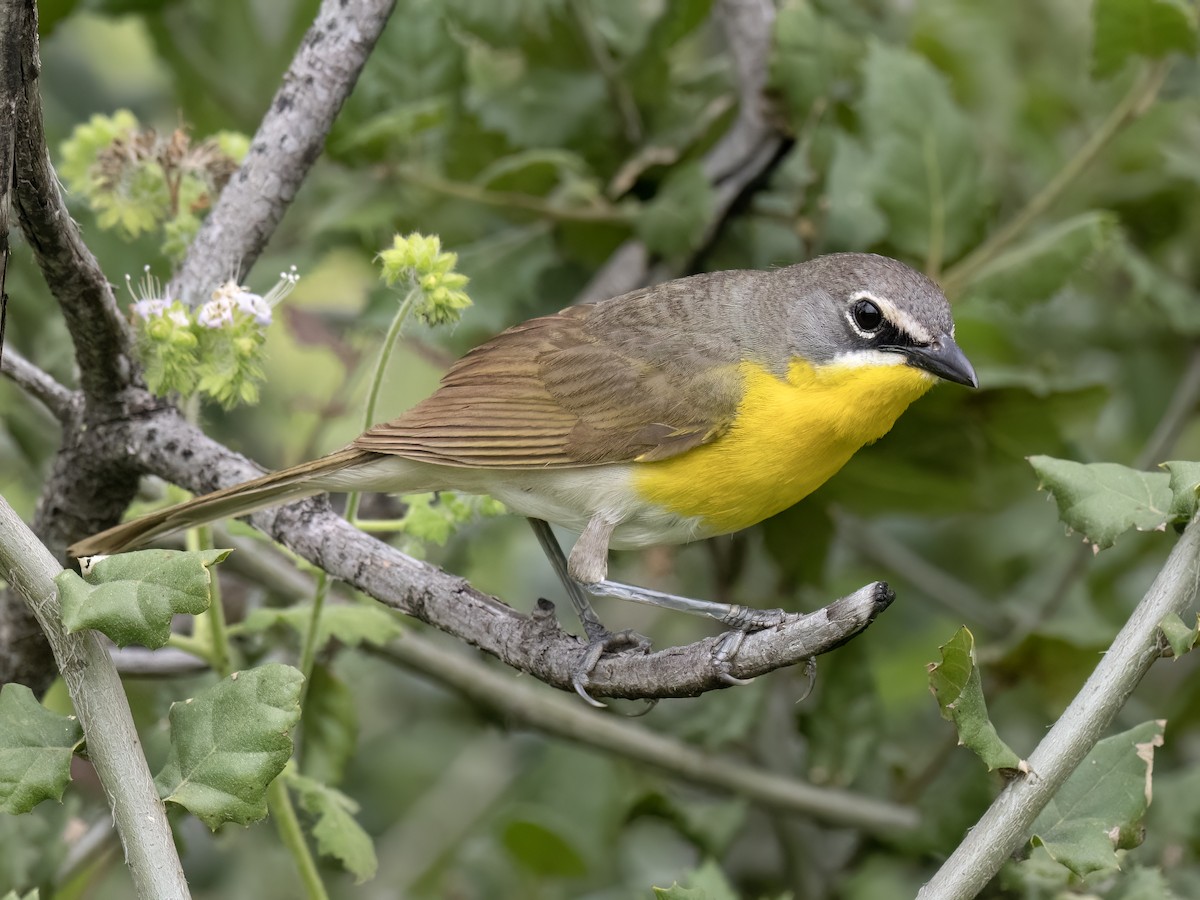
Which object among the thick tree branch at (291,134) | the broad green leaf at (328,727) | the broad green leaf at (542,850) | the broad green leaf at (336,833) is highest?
the thick tree branch at (291,134)

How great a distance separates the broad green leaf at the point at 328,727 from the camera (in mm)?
3551

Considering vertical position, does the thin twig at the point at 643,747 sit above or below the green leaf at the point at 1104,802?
below

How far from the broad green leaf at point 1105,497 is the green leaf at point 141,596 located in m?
1.39

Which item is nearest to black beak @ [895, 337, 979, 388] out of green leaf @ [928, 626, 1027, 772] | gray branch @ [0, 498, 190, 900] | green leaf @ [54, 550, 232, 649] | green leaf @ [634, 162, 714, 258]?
green leaf @ [634, 162, 714, 258]

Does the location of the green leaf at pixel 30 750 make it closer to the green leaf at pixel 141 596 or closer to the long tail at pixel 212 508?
the green leaf at pixel 141 596

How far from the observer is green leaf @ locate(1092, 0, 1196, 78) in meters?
3.65

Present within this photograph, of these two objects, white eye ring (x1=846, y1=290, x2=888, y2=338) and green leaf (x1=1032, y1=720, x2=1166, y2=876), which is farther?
white eye ring (x1=846, y1=290, x2=888, y2=338)

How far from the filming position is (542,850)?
12.5ft

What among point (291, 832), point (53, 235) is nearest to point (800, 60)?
point (53, 235)

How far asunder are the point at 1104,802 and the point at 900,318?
1.30 meters

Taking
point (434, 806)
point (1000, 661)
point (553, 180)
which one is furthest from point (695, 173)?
point (434, 806)

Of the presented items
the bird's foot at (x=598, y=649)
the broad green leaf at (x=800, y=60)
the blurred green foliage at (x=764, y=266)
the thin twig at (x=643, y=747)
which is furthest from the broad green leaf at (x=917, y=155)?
the bird's foot at (x=598, y=649)

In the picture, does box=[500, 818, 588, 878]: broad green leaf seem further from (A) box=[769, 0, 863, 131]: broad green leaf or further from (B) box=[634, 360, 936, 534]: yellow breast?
(A) box=[769, 0, 863, 131]: broad green leaf

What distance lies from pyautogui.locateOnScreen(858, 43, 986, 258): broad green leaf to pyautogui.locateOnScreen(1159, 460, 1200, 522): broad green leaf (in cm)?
190
